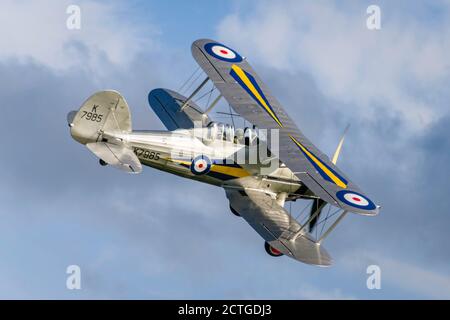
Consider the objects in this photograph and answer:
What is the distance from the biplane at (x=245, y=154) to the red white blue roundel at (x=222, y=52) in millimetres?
162

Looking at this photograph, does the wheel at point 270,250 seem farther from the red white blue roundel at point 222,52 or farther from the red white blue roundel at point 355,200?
the red white blue roundel at point 222,52

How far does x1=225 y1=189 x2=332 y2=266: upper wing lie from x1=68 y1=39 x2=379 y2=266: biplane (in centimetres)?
2

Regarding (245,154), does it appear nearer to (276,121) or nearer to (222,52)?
(276,121)

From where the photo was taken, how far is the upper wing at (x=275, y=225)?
27.5 metres

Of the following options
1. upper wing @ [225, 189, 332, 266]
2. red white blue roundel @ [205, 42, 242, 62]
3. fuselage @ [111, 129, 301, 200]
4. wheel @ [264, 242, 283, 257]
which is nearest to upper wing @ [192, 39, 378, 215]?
red white blue roundel @ [205, 42, 242, 62]

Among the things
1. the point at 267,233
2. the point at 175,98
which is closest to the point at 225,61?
the point at 175,98

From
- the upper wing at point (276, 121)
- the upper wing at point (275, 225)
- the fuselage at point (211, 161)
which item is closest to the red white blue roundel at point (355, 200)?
the upper wing at point (276, 121)

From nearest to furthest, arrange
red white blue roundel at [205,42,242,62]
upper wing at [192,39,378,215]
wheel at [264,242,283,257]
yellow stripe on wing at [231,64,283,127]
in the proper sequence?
upper wing at [192,39,378,215]
wheel at [264,242,283,257]
yellow stripe on wing at [231,64,283,127]
red white blue roundel at [205,42,242,62]

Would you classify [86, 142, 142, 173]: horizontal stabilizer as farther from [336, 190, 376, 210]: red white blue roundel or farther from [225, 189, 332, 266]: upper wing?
[336, 190, 376, 210]: red white blue roundel

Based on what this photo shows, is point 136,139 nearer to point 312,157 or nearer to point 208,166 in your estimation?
point 208,166

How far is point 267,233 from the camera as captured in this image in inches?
1108

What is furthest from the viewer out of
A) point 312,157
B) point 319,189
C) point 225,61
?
point 225,61

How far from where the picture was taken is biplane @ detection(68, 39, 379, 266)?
90.3 ft

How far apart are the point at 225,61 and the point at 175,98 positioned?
1.80 metres
